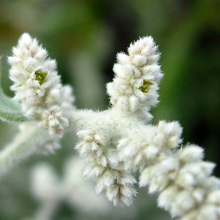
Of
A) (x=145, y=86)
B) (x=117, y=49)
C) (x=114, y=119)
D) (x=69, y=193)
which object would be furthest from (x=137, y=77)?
(x=117, y=49)

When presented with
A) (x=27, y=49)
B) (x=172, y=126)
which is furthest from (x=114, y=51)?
(x=172, y=126)

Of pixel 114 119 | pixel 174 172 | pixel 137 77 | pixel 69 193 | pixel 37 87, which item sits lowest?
pixel 174 172

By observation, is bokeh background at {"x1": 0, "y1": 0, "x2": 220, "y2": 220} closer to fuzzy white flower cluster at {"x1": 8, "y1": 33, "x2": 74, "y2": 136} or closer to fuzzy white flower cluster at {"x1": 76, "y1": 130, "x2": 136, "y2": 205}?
fuzzy white flower cluster at {"x1": 8, "y1": 33, "x2": 74, "y2": 136}

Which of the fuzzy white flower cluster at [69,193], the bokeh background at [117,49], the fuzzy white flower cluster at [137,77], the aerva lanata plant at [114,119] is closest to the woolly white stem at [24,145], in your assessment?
the aerva lanata plant at [114,119]

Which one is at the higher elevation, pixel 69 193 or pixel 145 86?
pixel 69 193

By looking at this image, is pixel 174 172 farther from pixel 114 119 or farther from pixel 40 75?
pixel 40 75

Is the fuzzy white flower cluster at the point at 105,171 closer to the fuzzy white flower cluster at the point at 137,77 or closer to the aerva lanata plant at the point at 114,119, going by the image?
the aerva lanata plant at the point at 114,119

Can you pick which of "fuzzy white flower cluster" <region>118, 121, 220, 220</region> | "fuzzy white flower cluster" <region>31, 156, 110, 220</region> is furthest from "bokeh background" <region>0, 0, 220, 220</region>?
"fuzzy white flower cluster" <region>118, 121, 220, 220</region>
